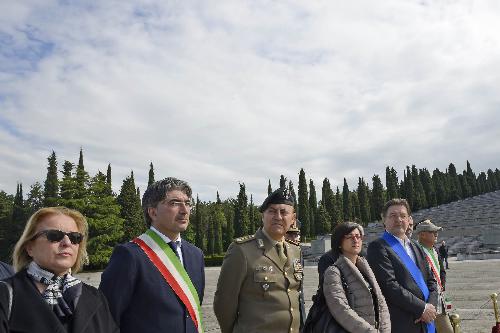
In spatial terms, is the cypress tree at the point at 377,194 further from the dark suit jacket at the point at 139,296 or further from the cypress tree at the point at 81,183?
the dark suit jacket at the point at 139,296

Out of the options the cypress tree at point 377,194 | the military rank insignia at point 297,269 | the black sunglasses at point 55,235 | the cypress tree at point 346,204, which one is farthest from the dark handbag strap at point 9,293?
the cypress tree at point 377,194

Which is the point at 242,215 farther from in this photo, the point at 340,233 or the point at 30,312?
the point at 30,312

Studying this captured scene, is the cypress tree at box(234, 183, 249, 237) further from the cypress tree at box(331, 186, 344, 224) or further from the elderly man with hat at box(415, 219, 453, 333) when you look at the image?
the elderly man with hat at box(415, 219, 453, 333)

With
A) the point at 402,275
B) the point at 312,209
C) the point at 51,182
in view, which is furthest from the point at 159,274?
the point at 312,209

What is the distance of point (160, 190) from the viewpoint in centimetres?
310

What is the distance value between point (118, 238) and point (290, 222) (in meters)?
40.5

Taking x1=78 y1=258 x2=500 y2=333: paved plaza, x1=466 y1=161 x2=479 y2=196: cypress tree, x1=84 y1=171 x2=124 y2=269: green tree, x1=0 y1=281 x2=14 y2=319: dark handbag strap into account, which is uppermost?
x1=466 y1=161 x2=479 y2=196: cypress tree

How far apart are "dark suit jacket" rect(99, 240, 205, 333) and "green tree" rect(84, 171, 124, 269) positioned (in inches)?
1479

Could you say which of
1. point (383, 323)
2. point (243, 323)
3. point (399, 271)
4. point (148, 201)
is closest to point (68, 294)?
point (148, 201)

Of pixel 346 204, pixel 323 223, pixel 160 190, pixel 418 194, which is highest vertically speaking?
pixel 418 194

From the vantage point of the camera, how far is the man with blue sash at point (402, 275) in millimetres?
4191

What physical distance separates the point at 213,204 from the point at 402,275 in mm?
65967

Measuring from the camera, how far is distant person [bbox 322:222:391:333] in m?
3.49

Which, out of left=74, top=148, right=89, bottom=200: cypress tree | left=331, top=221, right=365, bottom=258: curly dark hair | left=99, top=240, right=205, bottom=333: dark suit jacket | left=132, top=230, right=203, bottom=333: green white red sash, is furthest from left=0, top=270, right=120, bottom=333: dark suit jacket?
left=74, top=148, right=89, bottom=200: cypress tree
